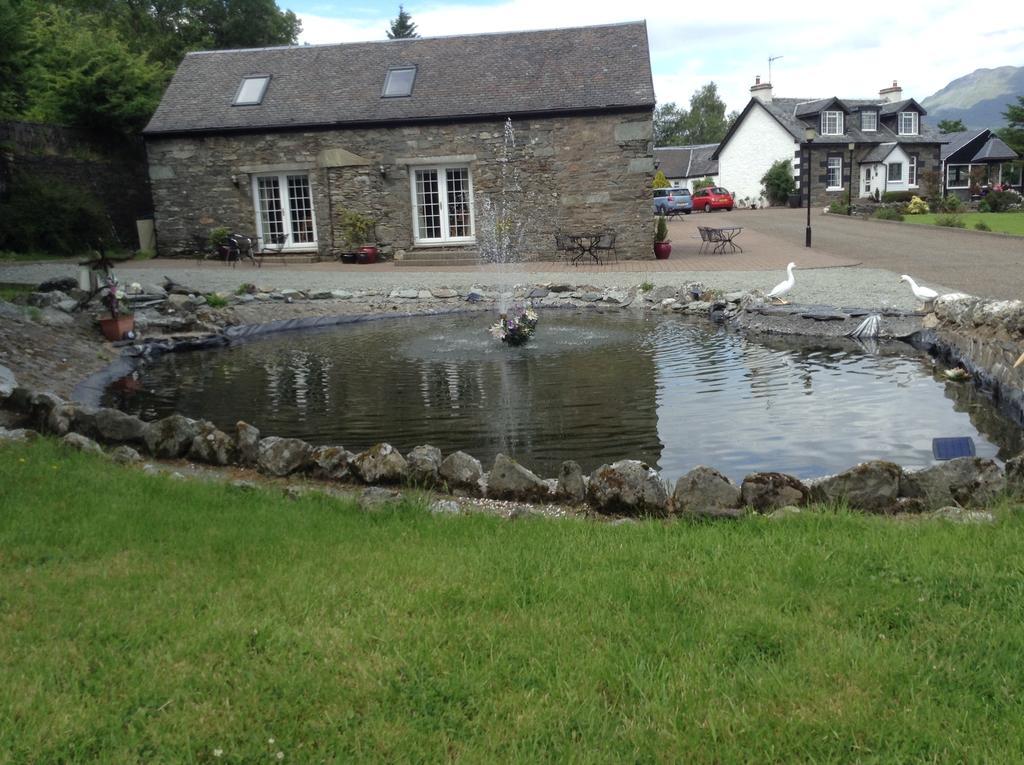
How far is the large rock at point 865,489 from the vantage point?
16.6ft

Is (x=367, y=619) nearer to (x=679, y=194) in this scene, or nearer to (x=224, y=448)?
(x=224, y=448)

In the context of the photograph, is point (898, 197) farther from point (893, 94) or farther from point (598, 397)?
point (598, 397)

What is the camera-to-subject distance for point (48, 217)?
22.7 metres

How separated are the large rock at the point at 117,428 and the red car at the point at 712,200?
160ft

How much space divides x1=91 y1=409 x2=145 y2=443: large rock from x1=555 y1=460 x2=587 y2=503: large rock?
345 centimetres

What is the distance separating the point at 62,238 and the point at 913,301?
20548mm

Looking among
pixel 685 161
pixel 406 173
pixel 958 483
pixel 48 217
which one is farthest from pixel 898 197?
pixel 958 483

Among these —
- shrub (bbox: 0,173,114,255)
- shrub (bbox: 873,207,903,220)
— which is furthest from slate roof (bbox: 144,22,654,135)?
shrub (bbox: 873,207,903,220)

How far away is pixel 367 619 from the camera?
356 centimetres

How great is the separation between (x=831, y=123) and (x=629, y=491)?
179 ft

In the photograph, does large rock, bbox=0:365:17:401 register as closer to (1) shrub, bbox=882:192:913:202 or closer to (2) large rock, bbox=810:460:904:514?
(2) large rock, bbox=810:460:904:514

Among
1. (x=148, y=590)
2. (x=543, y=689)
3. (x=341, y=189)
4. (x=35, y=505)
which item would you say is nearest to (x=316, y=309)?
(x=341, y=189)

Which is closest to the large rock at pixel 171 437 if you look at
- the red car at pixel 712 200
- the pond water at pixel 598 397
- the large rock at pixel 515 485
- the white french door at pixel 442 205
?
the pond water at pixel 598 397

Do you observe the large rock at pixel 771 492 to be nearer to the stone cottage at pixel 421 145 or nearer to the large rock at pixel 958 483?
the large rock at pixel 958 483
